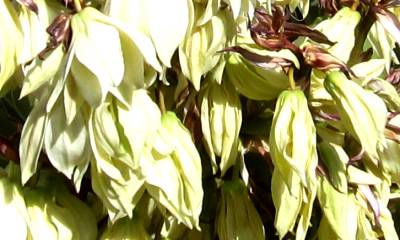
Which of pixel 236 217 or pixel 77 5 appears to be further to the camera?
pixel 236 217

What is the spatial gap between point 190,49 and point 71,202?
0.60 feet

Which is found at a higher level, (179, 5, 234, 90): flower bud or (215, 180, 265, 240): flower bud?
(179, 5, 234, 90): flower bud

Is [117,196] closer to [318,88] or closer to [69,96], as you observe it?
[69,96]

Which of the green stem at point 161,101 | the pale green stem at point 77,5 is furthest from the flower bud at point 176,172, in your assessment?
the pale green stem at point 77,5

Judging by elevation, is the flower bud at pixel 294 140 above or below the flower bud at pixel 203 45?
below

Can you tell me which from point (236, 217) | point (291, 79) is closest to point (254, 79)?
point (291, 79)

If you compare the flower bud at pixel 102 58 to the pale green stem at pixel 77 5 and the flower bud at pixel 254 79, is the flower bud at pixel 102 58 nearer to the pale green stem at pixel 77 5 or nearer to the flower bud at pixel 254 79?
the pale green stem at pixel 77 5

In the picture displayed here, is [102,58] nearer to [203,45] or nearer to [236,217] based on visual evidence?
[203,45]

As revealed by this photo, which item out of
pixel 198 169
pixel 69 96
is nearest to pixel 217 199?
pixel 198 169

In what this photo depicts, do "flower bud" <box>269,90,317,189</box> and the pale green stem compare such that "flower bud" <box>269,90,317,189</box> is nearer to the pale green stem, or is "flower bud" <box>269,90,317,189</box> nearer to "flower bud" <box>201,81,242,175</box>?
"flower bud" <box>201,81,242,175</box>

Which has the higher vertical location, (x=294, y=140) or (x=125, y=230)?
(x=294, y=140)

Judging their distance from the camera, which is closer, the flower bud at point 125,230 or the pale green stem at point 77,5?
the pale green stem at point 77,5

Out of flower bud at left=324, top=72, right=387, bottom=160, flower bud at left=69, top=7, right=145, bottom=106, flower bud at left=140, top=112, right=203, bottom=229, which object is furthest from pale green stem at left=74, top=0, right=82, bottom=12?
flower bud at left=324, top=72, right=387, bottom=160

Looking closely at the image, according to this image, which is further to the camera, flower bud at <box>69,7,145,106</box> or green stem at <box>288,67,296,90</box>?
green stem at <box>288,67,296,90</box>
